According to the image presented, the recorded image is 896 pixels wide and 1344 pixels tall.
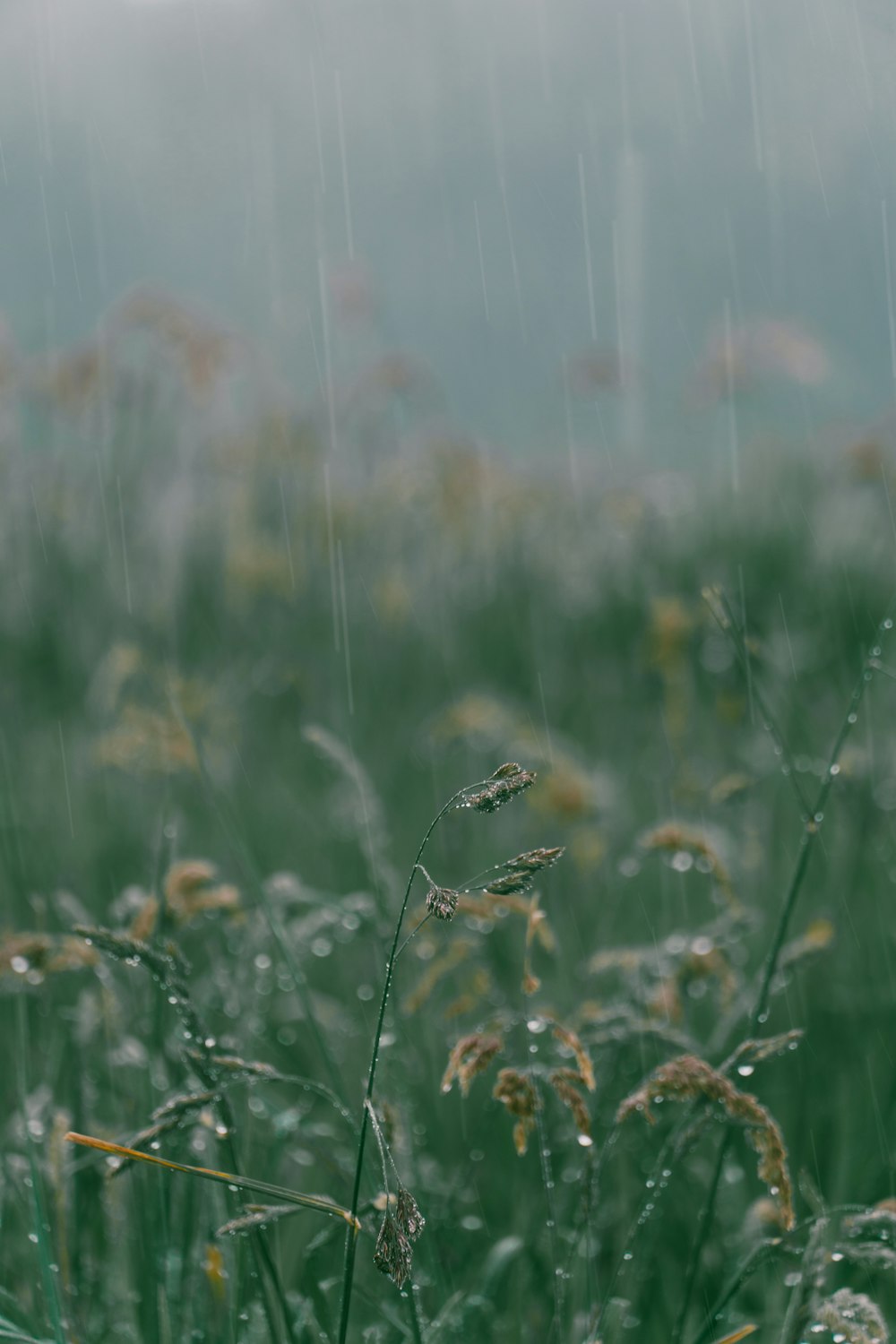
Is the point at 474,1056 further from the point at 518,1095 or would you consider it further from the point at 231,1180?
the point at 231,1180

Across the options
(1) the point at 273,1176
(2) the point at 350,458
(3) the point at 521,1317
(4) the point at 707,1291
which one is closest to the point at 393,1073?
(1) the point at 273,1176

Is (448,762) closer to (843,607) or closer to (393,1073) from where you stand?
(843,607)

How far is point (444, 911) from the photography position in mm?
737

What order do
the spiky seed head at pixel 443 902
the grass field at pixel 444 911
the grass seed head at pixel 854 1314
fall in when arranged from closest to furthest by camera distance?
the spiky seed head at pixel 443 902 → the grass seed head at pixel 854 1314 → the grass field at pixel 444 911

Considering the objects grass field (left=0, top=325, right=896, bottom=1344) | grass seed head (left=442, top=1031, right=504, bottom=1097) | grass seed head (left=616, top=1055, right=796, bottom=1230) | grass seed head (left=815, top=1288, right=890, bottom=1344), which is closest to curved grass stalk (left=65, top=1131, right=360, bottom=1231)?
grass field (left=0, top=325, right=896, bottom=1344)

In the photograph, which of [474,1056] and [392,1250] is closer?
[392,1250]

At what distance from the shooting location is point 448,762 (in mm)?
3092

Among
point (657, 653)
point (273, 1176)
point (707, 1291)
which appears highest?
point (657, 653)

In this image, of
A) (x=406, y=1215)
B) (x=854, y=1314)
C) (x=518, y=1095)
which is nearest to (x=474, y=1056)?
(x=518, y=1095)

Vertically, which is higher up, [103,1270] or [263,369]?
[263,369]

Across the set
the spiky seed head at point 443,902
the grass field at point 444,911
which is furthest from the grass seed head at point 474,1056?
the spiky seed head at point 443,902

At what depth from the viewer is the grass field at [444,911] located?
44.1 inches

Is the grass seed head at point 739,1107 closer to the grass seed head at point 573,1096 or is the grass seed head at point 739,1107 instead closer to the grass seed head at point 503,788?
the grass seed head at point 573,1096

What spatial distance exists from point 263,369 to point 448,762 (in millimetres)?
3391
